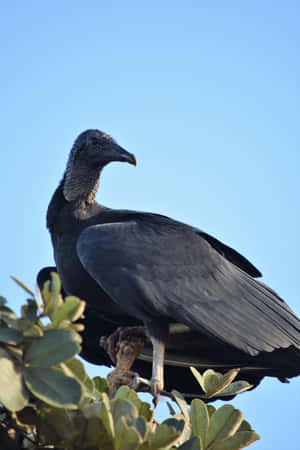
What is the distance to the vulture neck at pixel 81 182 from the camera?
468cm

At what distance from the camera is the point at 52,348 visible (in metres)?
2.09

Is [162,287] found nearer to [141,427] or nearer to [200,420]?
[200,420]

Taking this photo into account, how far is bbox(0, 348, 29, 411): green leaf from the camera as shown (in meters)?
2.02

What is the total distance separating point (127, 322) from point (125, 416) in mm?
2273

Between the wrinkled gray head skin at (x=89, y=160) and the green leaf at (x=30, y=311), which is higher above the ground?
the wrinkled gray head skin at (x=89, y=160)

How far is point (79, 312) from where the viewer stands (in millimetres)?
2146

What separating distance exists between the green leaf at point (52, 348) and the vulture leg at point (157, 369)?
1.71m

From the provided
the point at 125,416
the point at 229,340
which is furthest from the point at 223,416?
the point at 229,340

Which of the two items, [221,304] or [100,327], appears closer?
[221,304]

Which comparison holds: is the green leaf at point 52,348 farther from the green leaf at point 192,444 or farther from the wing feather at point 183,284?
the wing feather at point 183,284

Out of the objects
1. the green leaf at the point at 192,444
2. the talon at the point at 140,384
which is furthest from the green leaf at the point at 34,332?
the talon at the point at 140,384

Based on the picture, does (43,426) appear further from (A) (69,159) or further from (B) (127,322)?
(A) (69,159)

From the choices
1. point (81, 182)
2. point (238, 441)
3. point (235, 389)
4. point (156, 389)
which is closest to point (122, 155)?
point (81, 182)

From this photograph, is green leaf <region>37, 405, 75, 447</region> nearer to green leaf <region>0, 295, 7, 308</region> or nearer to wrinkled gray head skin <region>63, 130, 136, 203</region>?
green leaf <region>0, 295, 7, 308</region>
